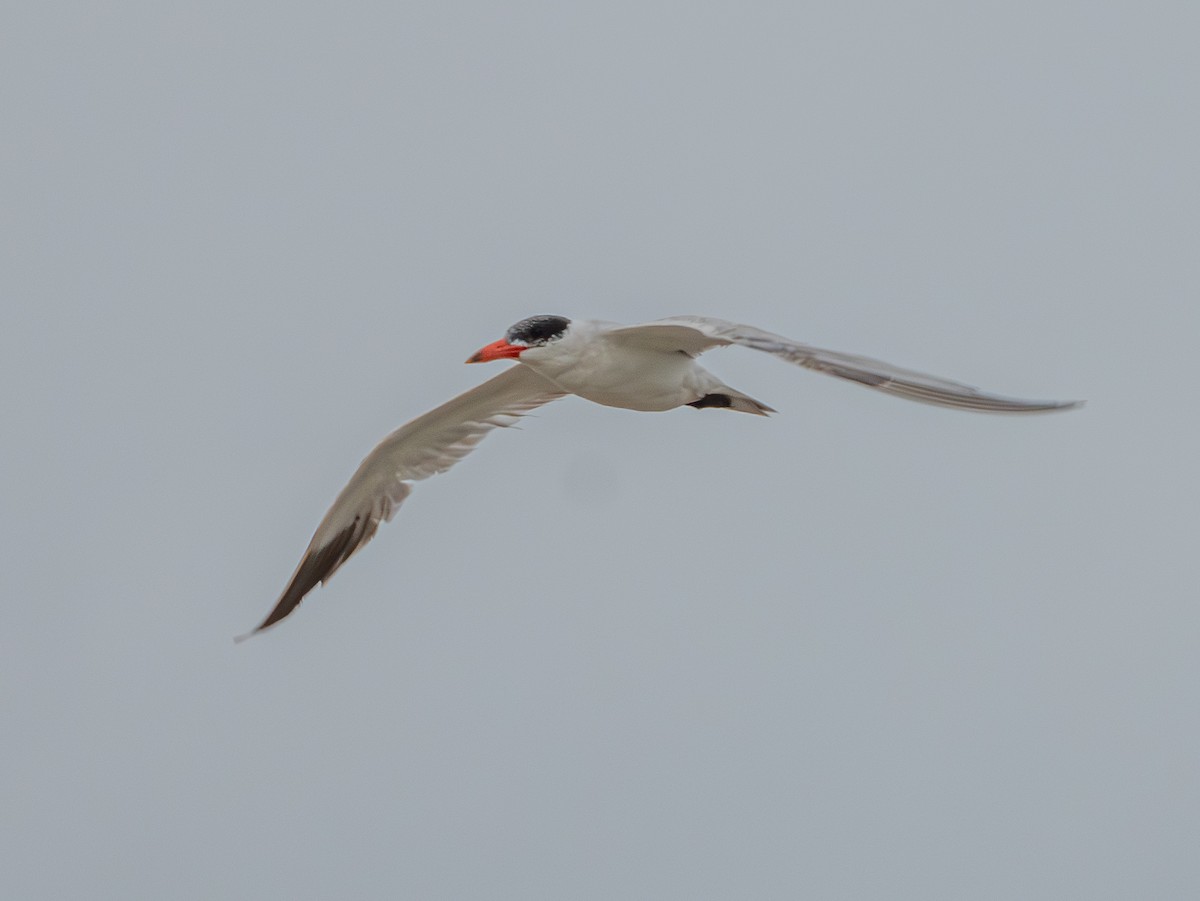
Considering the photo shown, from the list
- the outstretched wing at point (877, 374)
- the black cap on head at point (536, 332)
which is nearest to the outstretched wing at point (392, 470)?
the black cap on head at point (536, 332)

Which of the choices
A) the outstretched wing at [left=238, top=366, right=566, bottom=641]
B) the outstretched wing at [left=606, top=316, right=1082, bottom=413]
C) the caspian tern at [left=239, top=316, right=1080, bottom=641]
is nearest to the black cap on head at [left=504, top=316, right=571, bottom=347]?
the caspian tern at [left=239, top=316, right=1080, bottom=641]

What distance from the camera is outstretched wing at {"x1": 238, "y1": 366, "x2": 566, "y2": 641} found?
1583 centimetres

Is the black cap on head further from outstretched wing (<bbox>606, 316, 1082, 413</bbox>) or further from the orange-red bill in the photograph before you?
outstretched wing (<bbox>606, 316, 1082, 413</bbox>)

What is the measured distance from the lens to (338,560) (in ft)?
53.2

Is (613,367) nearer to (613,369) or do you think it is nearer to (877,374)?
(613,369)

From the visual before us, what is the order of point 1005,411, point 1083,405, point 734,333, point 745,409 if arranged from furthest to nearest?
point 745,409 → point 734,333 → point 1005,411 → point 1083,405

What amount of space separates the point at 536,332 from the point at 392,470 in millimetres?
3281

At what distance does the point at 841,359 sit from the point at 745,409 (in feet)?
12.2

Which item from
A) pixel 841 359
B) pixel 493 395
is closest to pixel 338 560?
pixel 493 395

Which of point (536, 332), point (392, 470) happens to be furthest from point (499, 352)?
point (392, 470)

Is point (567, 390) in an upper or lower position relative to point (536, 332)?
lower

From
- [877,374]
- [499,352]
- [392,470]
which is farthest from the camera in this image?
[392,470]

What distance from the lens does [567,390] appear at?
13.9m

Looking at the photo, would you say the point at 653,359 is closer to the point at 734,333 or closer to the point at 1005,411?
the point at 734,333
